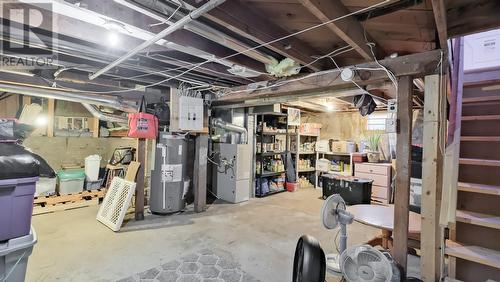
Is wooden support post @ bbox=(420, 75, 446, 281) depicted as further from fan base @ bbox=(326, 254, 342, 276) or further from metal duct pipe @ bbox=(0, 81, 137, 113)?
metal duct pipe @ bbox=(0, 81, 137, 113)

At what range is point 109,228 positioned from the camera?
345 cm

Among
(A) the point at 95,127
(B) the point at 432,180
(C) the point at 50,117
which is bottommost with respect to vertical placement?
(B) the point at 432,180

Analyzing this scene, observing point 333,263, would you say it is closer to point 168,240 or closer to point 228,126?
point 168,240

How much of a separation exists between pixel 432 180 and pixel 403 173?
0.21 m

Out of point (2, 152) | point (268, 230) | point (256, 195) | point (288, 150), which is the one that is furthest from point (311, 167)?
point (2, 152)

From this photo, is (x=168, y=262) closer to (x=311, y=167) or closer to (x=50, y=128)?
(x=50, y=128)

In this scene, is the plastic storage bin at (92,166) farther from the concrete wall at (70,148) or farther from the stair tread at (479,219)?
the stair tread at (479,219)

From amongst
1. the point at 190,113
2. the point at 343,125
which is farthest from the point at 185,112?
the point at 343,125

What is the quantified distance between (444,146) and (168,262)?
2837mm

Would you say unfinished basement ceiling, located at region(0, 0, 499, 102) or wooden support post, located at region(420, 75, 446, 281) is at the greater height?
unfinished basement ceiling, located at region(0, 0, 499, 102)

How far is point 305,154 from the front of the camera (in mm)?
7070

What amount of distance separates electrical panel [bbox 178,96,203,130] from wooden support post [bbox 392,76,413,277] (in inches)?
112

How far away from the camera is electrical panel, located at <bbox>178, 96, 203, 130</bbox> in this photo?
12.6 ft

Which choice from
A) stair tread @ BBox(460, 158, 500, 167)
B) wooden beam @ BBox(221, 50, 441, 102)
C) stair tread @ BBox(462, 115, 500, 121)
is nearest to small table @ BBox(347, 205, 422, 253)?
stair tread @ BBox(460, 158, 500, 167)
